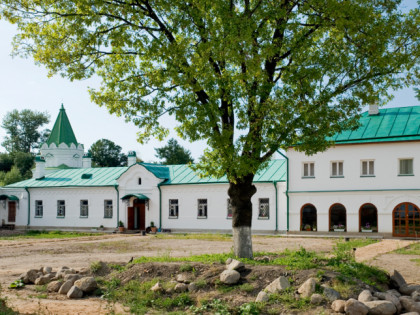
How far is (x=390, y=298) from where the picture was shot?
28.4 feet

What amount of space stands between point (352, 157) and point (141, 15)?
764 inches

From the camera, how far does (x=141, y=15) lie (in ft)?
36.6

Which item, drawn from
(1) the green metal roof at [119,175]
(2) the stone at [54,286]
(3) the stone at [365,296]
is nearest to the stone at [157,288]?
(2) the stone at [54,286]

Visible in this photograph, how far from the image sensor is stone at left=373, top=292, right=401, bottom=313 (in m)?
8.45

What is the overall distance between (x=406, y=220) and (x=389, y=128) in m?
5.16

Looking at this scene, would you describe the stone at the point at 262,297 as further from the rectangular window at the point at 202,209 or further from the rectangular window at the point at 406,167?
the rectangular window at the point at 202,209

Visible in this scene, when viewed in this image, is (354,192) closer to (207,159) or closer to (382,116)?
(382,116)

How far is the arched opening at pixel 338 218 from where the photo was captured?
Result: 27.7 m

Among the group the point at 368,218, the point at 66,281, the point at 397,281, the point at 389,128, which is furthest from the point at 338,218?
the point at 66,281

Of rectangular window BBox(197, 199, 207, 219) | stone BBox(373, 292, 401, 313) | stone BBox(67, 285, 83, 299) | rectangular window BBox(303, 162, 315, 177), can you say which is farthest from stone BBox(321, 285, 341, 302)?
rectangular window BBox(197, 199, 207, 219)

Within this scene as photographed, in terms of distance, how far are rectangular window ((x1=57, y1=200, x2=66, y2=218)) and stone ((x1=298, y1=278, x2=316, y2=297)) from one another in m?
31.7

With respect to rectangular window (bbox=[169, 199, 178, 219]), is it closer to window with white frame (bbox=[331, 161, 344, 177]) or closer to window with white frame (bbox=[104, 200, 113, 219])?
window with white frame (bbox=[104, 200, 113, 219])

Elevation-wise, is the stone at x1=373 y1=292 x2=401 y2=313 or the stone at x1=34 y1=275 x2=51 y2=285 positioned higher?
the stone at x1=373 y1=292 x2=401 y2=313

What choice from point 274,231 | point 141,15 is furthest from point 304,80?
point 274,231
